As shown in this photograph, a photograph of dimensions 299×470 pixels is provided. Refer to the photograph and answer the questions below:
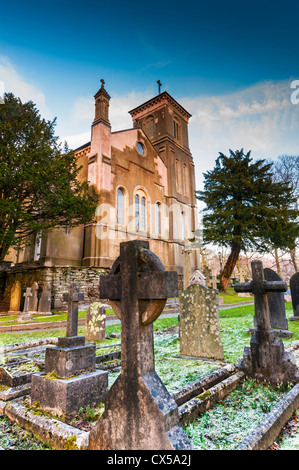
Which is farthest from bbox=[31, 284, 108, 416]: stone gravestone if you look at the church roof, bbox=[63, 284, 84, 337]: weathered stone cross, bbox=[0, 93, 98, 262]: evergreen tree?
the church roof

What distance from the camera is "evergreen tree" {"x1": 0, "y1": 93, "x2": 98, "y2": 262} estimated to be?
1198 centimetres

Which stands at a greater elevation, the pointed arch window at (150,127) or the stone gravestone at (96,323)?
the pointed arch window at (150,127)

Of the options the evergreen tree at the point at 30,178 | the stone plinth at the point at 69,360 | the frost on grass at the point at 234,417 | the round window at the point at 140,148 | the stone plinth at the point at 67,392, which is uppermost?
the round window at the point at 140,148

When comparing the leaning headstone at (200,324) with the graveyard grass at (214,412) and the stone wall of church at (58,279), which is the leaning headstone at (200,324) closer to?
the graveyard grass at (214,412)

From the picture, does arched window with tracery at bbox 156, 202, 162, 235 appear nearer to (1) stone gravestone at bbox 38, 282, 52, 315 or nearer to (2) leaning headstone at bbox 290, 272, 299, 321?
(1) stone gravestone at bbox 38, 282, 52, 315

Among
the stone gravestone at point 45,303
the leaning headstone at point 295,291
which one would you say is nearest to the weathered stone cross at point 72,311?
the leaning headstone at point 295,291

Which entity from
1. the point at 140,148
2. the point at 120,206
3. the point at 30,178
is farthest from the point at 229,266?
the point at 30,178

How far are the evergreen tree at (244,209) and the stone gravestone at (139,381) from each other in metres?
18.1

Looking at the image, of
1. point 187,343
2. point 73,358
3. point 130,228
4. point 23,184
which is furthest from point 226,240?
A: point 73,358

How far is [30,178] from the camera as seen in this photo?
39.3ft

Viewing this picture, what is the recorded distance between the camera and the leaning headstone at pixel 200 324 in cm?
479

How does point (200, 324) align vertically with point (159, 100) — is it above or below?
below

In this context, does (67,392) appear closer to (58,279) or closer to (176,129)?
(58,279)

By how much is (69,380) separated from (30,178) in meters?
11.3
